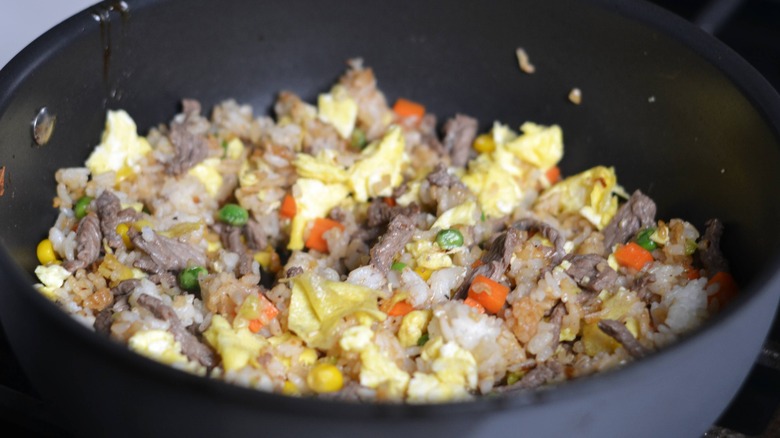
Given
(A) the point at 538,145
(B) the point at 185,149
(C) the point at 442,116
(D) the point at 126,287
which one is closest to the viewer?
(D) the point at 126,287

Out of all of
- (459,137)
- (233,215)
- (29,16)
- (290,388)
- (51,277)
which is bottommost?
(290,388)

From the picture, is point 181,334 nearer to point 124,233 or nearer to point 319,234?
point 124,233

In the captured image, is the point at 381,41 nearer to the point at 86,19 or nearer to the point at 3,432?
the point at 86,19

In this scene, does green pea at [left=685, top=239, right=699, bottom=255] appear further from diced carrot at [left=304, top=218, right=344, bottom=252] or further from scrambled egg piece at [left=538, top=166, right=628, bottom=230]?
diced carrot at [left=304, top=218, right=344, bottom=252]

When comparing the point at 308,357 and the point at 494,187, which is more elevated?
the point at 494,187

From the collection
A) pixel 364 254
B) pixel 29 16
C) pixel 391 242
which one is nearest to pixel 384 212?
pixel 364 254

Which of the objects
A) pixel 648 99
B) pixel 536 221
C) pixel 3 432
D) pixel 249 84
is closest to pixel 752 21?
pixel 648 99
